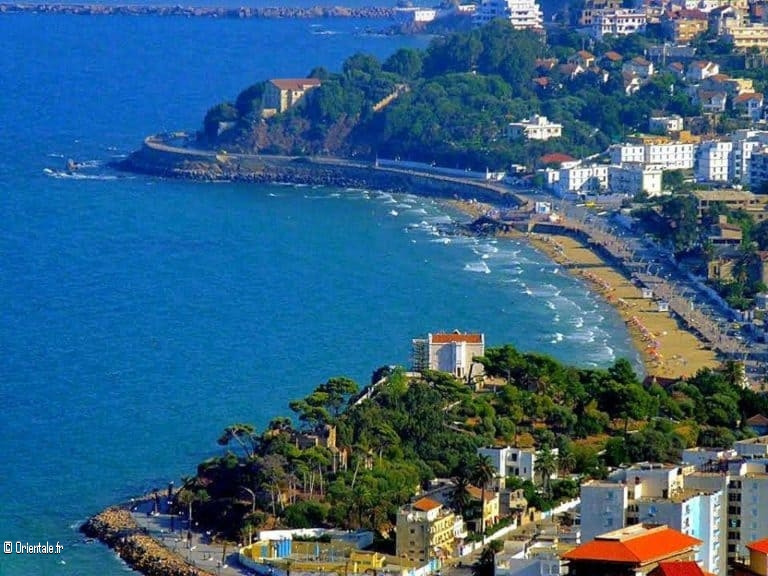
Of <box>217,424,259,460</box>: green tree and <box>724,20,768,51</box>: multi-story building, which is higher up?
<box>724,20,768,51</box>: multi-story building

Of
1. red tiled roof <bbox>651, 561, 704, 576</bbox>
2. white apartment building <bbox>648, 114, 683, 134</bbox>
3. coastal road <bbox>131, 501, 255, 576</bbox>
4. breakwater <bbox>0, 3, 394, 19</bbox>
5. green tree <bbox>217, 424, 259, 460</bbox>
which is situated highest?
red tiled roof <bbox>651, 561, 704, 576</bbox>

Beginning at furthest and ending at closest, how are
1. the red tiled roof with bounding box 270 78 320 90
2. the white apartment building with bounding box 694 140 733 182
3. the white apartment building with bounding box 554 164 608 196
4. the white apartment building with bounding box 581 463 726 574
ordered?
the red tiled roof with bounding box 270 78 320 90 < the white apartment building with bounding box 694 140 733 182 < the white apartment building with bounding box 554 164 608 196 < the white apartment building with bounding box 581 463 726 574

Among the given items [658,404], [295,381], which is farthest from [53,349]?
[658,404]

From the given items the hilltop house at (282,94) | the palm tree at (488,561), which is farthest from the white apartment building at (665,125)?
the palm tree at (488,561)

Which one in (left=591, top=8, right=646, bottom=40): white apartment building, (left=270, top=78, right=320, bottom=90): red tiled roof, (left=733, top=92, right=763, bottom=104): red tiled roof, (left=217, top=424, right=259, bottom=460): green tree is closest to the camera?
(left=217, top=424, right=259, bottom=460): green tree

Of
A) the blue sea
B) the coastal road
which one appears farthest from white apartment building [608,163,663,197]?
the coastal road

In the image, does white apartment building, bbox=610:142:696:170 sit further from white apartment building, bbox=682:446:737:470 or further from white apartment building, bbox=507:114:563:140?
white apartment building, bbox=682:446:737:470

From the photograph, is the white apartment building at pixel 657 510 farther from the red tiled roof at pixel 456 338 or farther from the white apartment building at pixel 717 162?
the white apartment building at pixel 717 162

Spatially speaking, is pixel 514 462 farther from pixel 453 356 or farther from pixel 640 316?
pixel 640 316
